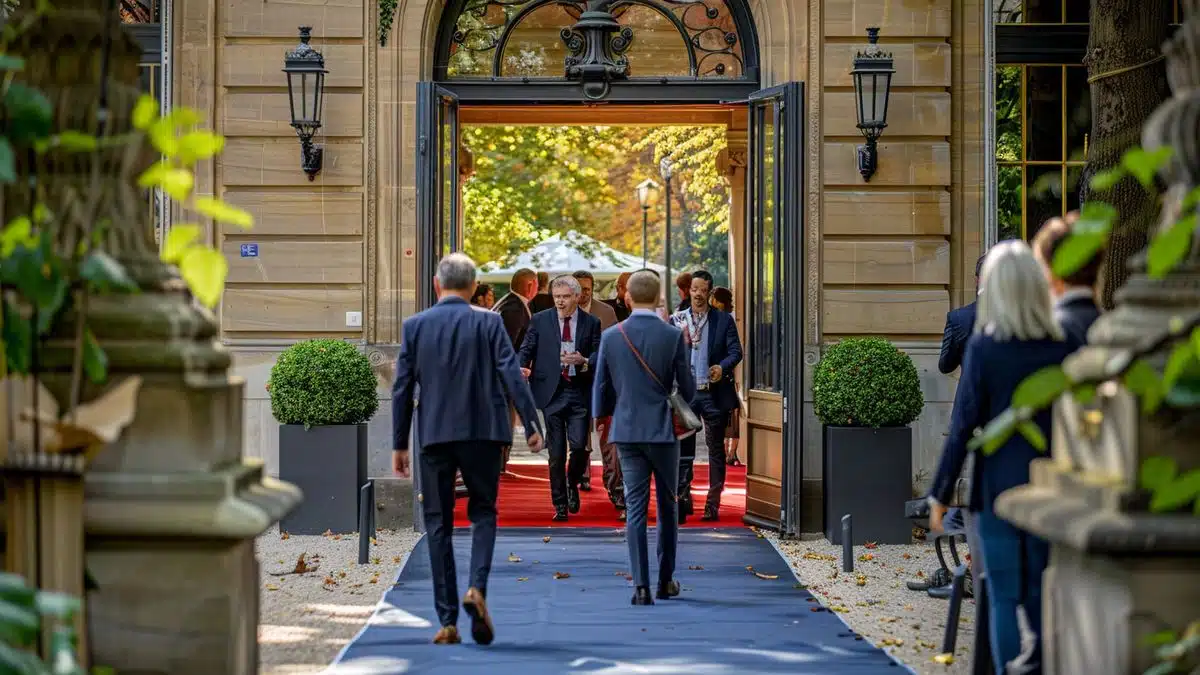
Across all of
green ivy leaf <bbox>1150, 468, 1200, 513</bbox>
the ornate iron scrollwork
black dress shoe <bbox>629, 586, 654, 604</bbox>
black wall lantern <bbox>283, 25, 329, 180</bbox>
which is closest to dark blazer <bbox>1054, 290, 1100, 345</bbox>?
green ivy leaf <bbox>1150, 468, 1200, 513</bbox>

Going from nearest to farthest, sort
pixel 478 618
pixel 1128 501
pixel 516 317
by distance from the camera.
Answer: pixel 1128 501 < pixel 478 618 < pixel 516 317

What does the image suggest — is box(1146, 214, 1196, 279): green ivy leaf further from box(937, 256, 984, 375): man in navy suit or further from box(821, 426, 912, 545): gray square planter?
box(821, 426, 912, 545): gray square planter

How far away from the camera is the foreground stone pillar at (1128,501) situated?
4.53 metres

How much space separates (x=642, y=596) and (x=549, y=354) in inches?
182

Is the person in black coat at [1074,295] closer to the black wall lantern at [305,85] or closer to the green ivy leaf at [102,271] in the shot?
the green ivy leaf at [102,271]

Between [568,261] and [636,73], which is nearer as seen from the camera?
[636,73]

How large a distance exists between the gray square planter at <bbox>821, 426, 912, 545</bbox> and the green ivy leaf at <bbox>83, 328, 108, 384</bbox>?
841cm

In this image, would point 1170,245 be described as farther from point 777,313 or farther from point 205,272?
point 777,313

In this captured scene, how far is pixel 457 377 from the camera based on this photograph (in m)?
8.44

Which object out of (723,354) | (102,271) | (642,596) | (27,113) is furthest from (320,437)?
(27,113)

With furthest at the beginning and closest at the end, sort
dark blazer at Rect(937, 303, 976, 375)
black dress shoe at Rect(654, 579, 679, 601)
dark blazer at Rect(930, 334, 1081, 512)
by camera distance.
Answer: dark blazer at Rect(937, 303, 976, 375), black dress shoe at Rect(654, 579, 679, 601), dark blazer at Rect(930, 334, 1081, 512)

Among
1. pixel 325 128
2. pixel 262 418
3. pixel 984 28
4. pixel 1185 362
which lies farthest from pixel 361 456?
pixel 1185 362

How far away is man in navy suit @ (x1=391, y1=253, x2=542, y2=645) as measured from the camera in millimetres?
8367

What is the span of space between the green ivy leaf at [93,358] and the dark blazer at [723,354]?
30.7 feet
